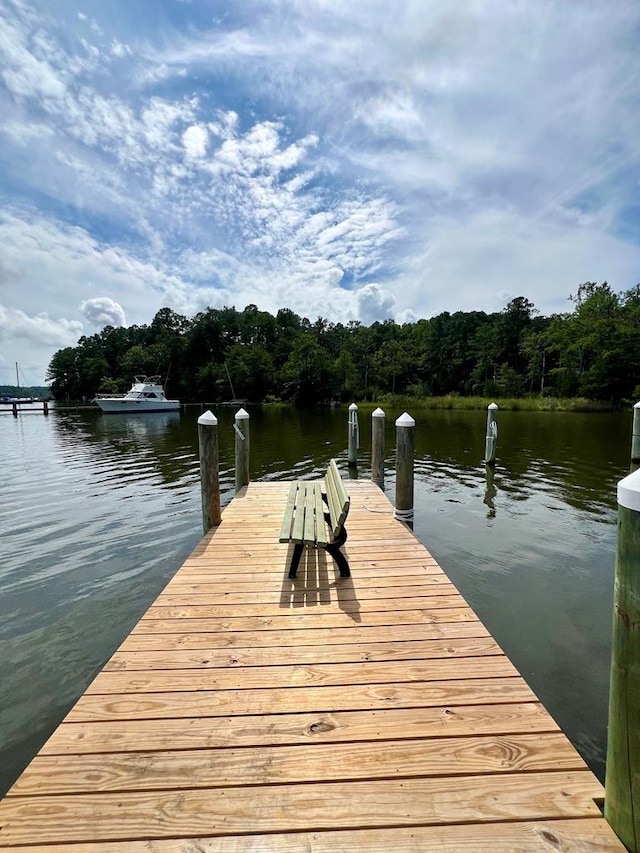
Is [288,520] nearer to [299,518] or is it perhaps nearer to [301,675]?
[299,518]

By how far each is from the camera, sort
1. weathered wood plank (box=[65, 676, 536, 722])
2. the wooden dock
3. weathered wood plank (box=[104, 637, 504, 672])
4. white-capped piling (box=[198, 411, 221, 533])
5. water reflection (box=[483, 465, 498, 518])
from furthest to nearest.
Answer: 1. water reflection (box=[483, 465, 498, 518])
2. white-capped piling (box=[198, 411, 221, 533])
3. weathered wood plank (box=[104, 637, 504, 672])
4. weathered wood plank (box=[65, 676, 536, 722])
5. the wooden dock

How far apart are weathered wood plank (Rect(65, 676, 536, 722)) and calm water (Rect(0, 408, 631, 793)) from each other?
120 centimetres

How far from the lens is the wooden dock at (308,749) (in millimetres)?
1479

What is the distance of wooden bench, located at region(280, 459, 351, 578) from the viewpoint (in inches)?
138

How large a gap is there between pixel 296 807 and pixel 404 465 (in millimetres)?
3776

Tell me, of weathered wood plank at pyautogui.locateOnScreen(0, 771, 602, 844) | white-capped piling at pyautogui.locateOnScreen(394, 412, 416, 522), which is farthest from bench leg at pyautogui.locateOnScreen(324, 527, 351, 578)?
weathered wood plank at pyautogui.locateOnScreen(0, 771, 602, 844)

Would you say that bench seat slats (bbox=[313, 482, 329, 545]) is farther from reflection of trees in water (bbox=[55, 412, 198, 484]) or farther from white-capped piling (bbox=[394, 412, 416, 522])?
A: reflection of trees in water (bbox=[55, 412, 198, 484])

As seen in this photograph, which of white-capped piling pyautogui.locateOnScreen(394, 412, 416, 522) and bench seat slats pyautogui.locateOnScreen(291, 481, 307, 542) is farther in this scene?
white-capped piling pyautogui.locateOnScreen(394, 412, 416, 522)

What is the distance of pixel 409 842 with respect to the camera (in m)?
1.43

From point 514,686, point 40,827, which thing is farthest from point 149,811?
point 514,686

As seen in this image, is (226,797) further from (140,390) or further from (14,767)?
(140,390)

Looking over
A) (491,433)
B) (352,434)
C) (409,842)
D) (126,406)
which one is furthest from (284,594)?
(126,406)

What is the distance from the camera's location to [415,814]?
1.53 metres

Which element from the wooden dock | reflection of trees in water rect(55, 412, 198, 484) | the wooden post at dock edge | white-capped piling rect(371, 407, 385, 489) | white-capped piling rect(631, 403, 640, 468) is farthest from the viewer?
reflection of trees in water rect(55, 412, 198, 484)
